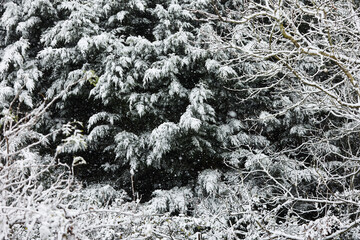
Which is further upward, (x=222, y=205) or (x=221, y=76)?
(x=221, y=76)

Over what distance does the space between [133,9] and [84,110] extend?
3.06 meters

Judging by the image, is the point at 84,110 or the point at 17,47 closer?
the point at 17,47

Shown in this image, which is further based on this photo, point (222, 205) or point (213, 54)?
point (213, 54)

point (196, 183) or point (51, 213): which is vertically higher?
point (51, 213)

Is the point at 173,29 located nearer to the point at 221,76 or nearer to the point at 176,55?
the point at 176,55

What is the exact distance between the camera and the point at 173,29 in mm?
7199

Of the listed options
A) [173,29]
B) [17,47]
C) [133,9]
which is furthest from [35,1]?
[173,29]

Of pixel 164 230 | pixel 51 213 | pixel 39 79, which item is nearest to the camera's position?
pixel 51 213

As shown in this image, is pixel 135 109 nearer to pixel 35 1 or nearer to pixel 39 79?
pixel 39 79

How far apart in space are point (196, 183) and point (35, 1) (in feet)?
20.0

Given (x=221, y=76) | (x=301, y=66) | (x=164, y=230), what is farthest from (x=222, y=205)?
(x=301, y=66)

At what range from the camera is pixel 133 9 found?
733 cm

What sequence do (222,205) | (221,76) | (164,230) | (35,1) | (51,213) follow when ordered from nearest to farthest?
1. (51,213)
2. (164,230)
3. (222,205)
4. (221,76)
5. (35,1)

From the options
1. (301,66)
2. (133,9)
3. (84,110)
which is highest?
(133,9)
